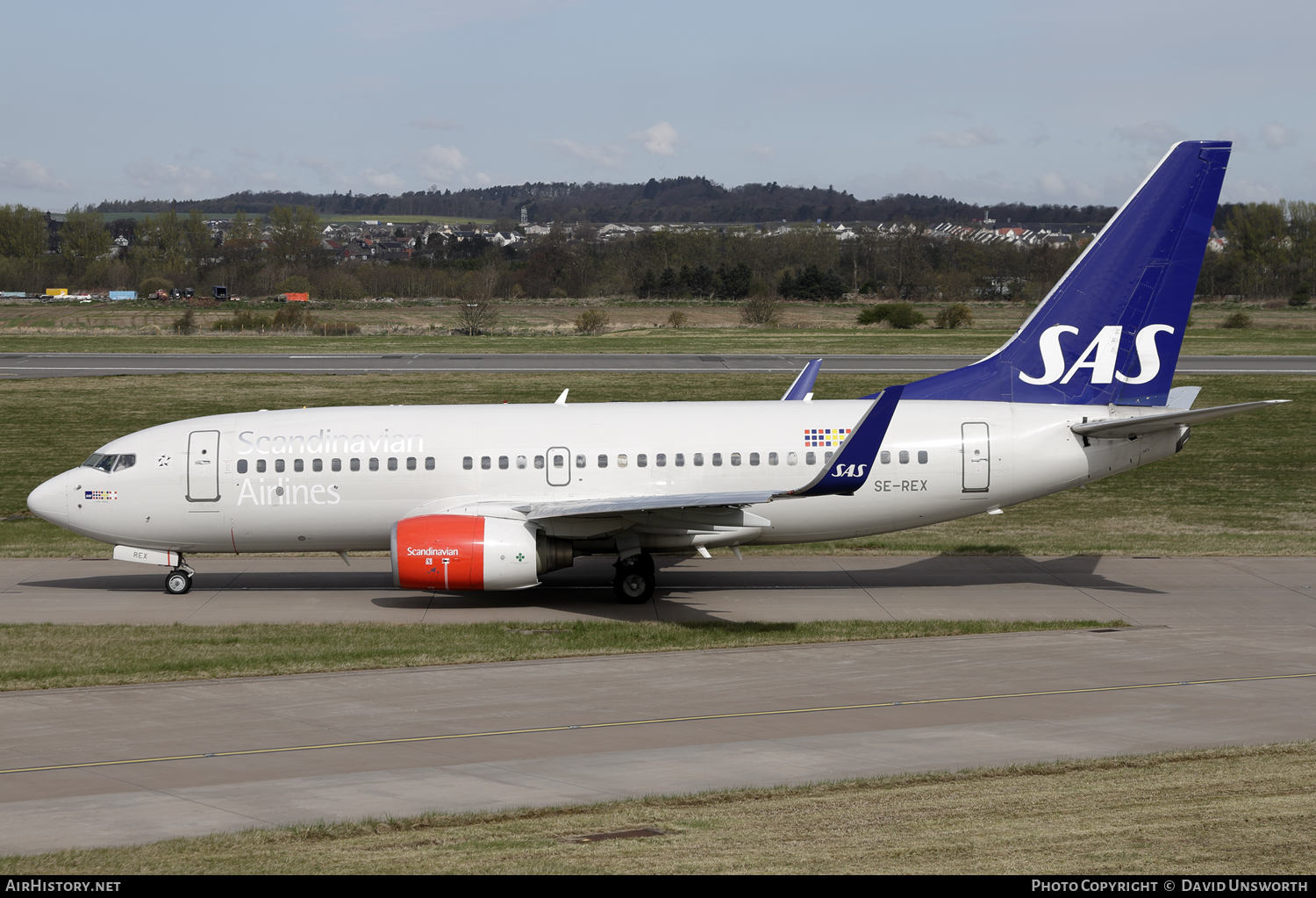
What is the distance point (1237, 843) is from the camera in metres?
10.5

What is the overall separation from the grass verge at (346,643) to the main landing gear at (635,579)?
1.54 metres

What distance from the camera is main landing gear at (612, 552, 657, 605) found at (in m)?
24.3

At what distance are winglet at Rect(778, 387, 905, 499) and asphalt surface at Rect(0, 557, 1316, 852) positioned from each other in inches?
108

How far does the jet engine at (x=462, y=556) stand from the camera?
73.9 ft

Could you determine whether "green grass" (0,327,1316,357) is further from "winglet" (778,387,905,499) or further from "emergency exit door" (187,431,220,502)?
"winglet" (778,387,905,499)

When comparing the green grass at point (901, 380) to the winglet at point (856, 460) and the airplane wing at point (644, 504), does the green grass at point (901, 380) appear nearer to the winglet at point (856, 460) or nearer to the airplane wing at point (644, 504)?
the airplane wing at point (644, 504)

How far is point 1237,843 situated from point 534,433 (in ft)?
54.3

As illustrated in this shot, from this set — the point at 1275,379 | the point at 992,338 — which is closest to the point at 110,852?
the point at 1275,379

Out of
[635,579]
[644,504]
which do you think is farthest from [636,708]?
[635,579]

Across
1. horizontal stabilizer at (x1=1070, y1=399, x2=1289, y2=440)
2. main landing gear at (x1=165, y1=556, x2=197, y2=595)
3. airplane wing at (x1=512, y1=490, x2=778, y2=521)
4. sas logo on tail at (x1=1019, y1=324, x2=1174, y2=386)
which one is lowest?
main landing gear at (x1=165, y1=556, x2=197, y2=595)

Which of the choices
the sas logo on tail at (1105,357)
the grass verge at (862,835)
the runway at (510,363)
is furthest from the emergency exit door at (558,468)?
the runway at (510,363)

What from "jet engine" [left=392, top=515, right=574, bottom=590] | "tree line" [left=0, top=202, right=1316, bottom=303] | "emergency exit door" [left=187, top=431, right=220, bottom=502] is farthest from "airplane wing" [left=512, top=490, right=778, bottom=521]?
"tree line" [left=0, top=202, right=1316, bottom=303]

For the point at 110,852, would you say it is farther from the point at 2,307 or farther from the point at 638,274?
the point at 638,274

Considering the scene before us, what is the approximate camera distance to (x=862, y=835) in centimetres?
1128
